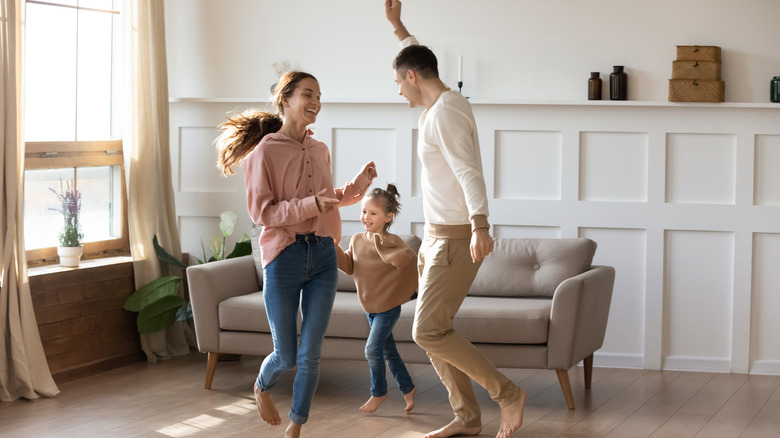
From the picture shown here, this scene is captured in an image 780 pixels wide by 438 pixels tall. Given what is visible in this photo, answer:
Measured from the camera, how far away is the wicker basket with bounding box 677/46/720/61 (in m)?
5.00

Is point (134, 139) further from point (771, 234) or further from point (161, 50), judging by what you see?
point (771, 234)

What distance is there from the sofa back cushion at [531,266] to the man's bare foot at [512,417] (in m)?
1.10

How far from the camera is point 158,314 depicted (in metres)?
5.25

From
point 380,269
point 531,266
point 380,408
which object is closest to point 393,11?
point 380,269

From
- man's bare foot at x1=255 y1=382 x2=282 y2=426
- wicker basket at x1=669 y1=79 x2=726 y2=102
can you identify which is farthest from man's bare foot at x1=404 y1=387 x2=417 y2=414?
wicker basket at x1=669 y1=79 x2=726 y2=102

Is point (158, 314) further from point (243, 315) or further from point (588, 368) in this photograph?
point (588, 368)

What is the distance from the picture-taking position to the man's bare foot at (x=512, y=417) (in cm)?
371

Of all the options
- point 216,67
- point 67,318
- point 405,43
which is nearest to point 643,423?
A: point 405,43

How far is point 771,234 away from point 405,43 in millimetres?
2470

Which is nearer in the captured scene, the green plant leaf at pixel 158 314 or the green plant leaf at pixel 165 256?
the green plant leaf at pixel 158 314

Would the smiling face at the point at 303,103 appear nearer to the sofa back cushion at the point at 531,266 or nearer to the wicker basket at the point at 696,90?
the sofa back cushion at the point at 531,266

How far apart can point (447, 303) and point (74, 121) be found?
8.93 ft

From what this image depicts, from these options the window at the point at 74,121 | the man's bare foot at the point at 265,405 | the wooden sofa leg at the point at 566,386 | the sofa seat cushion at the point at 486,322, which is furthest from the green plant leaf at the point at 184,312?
the wooden sofa leg at the point at 566,386

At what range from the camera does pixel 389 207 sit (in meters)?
4.09
